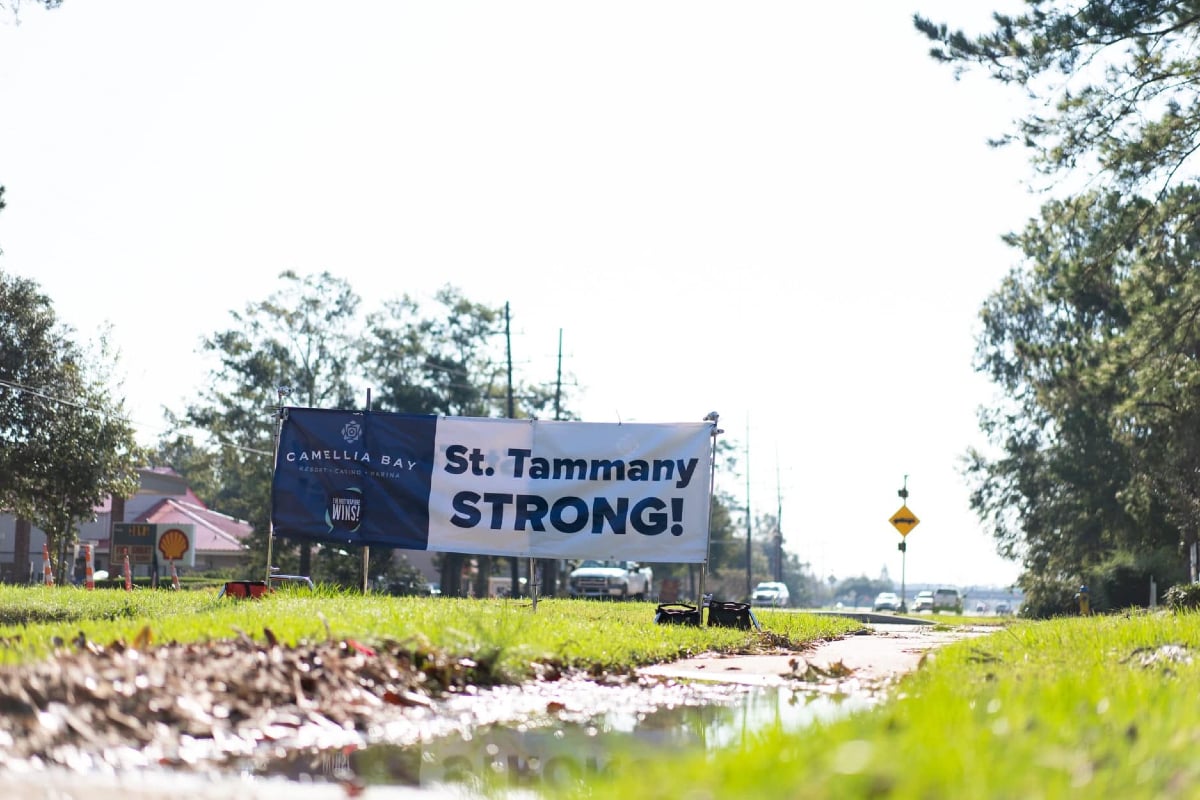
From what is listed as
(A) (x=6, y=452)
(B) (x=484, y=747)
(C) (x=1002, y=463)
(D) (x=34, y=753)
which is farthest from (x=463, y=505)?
(C) (x=1002, y=463)

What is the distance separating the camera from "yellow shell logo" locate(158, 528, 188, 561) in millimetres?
30125

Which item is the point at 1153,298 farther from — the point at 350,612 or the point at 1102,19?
the point at 350,612

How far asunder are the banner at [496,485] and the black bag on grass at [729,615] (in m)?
0.59

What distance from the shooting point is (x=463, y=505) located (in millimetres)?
14891

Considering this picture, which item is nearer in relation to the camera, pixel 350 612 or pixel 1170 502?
pixel 350 612

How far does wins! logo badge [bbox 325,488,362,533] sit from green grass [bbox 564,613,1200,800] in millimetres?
9637

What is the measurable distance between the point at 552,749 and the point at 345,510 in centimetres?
959

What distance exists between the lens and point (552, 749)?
5.89m

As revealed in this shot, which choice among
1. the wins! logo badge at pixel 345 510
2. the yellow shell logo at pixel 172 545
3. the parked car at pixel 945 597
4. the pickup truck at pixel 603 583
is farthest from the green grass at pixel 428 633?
the parked car at pixel 945 597

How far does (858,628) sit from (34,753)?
1591cm

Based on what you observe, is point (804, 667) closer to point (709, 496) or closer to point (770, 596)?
point (709, 496)

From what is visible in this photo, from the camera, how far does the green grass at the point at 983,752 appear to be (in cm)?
329

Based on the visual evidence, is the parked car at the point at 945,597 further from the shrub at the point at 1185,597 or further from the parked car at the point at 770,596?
the shrub at the point at 1185,597

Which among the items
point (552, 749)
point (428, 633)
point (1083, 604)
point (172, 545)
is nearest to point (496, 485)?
point (428, 633)
